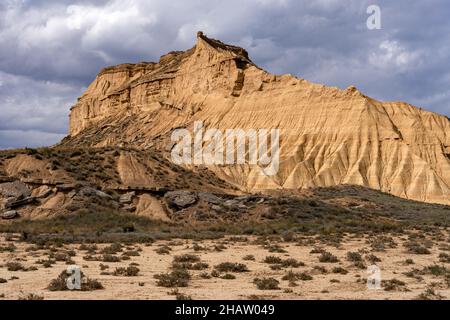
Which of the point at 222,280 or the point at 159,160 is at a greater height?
the point at 159,160

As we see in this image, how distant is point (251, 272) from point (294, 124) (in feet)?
179

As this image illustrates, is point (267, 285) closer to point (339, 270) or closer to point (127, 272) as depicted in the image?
point (339, 270)

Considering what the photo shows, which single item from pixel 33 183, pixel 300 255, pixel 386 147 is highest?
pixel 386 147

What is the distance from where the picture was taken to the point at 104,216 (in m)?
34.3

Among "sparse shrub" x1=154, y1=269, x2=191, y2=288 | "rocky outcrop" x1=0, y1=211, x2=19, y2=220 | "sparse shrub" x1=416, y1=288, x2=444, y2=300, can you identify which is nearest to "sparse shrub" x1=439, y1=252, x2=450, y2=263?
"sparse shrub" x1=416, y1=288, x2=444, y2=300

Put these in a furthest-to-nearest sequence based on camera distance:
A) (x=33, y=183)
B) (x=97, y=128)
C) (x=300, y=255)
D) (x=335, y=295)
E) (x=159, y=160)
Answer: (x=97, y=128) → (x=159, y=160) → (x=33, y=183) → (x=300, y=255) → (x=335, y=295)

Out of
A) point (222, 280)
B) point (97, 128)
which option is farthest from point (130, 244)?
point (97, 128)

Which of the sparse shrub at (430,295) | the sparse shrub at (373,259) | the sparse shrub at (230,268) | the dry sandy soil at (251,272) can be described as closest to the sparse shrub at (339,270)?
the dry sandy soil at (251,272)

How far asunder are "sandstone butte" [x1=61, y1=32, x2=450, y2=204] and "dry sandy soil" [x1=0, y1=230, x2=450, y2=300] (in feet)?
114

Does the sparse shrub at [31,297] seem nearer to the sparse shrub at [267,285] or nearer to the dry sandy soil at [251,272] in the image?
the dry sandy soil at [251,272]
